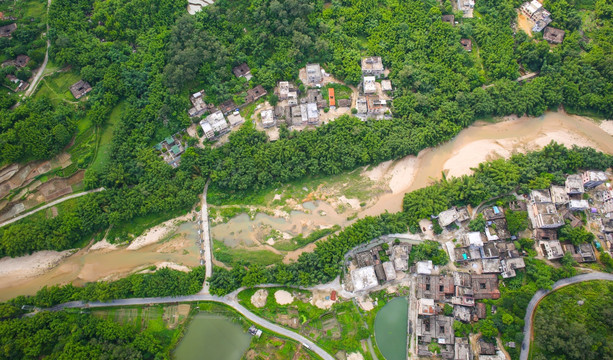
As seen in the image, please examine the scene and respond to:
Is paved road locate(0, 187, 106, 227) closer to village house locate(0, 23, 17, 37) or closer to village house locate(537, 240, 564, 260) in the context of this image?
village house locate(0, 23, 17, 37)

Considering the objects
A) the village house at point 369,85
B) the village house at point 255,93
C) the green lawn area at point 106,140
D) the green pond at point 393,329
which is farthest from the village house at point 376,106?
the green lawn area at point 106,140

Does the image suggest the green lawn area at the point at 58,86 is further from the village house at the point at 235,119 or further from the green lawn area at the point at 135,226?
the village house at the point at 235,119

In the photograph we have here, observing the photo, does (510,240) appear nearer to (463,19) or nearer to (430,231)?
(430,231)

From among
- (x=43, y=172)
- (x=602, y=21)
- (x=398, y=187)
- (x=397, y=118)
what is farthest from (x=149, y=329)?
(x=602, y=21)

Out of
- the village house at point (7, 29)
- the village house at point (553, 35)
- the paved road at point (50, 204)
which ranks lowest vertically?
the paved road at point (50, 204)

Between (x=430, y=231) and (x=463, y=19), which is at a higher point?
(x=463, y=19)

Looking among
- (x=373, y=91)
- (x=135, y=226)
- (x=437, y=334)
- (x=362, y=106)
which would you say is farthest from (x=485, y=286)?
(x=135, y=226)
